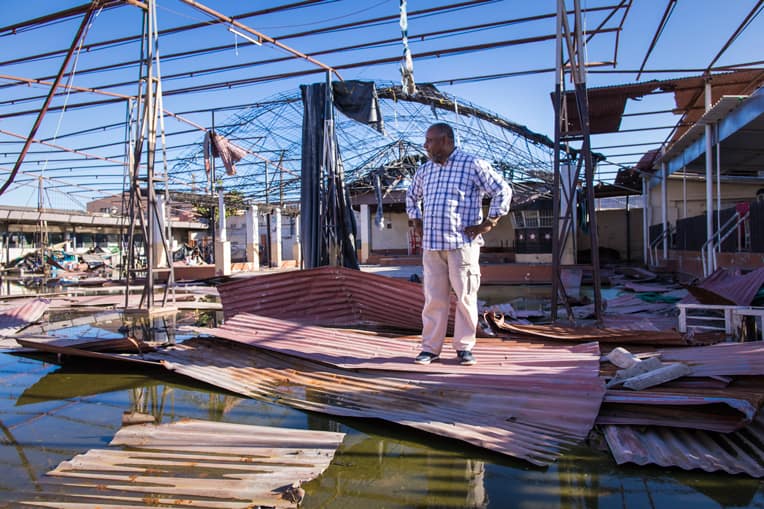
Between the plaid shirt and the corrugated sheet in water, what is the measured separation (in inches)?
32.1

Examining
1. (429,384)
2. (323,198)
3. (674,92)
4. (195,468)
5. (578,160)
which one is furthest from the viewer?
(674,92)

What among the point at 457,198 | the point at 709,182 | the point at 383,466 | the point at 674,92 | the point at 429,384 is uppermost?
the point at 674,92

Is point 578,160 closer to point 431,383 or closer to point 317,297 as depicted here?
point 317,297

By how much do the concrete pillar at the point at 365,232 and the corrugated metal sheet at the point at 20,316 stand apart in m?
14.1

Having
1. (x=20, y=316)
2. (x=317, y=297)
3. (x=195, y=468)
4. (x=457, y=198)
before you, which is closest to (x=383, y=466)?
(x=195, y=468)

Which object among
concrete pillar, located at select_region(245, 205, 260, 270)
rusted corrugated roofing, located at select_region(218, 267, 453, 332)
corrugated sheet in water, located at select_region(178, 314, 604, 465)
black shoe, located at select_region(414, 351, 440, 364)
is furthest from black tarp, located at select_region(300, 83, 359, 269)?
concrete pillar, located at select_region(245, 205, 260, 270)

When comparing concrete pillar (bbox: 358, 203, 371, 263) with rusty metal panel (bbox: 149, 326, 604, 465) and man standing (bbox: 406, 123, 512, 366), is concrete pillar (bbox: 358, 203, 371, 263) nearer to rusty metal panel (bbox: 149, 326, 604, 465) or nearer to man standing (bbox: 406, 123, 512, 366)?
rusty metal panel (bbox: 149, 326, 604, 465)

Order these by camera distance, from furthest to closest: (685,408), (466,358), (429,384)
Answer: (466,358) → (429,384) → (685,408)

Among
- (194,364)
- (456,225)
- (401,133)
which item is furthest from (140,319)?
(401,133)

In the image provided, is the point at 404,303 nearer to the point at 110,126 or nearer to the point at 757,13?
the point at 757,13

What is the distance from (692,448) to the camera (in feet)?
6.85

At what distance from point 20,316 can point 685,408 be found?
686 cm

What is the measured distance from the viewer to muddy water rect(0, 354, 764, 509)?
5.95 ft

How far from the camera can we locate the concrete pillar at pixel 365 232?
66.6 ft
